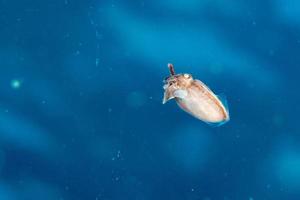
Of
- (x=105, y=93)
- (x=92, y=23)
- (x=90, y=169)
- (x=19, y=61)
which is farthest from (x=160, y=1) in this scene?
(x=90, y=169)

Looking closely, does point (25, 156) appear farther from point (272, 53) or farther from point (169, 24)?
point (272, 53)

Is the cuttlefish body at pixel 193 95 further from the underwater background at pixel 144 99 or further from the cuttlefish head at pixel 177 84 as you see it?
the underwater background at pixel 144 99

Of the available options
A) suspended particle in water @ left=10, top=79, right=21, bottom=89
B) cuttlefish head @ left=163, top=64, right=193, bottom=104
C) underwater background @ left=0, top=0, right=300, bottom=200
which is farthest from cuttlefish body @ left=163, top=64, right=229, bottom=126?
suspended particle in water @ left=10, top=79, right=21, bottom=89

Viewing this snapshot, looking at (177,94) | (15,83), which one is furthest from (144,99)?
(15,83)

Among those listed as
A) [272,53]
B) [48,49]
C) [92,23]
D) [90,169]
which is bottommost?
[90,169]

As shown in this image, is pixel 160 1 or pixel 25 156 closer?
pixel 160 1

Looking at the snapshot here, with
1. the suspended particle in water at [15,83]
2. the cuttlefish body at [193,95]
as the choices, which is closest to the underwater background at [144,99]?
the suspended particle in water at [15,83]
